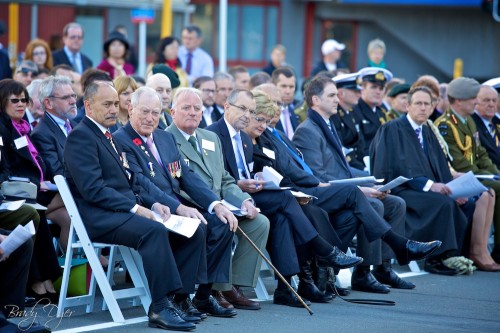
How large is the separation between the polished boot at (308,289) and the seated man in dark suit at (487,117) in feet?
14.7

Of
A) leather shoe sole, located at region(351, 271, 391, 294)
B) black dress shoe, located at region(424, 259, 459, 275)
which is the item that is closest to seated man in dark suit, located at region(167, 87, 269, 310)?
leather shoe sole, located at region(351, 271, 391, 294)

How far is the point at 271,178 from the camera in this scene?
31.3 ft

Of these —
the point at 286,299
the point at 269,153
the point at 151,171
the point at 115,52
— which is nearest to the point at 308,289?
the point at 286,299

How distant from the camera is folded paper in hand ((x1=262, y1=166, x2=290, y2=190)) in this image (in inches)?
369

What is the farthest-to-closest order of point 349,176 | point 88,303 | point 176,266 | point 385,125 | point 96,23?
point 96,23
point 385,125
point 349,176
point 88,303
point 176,266

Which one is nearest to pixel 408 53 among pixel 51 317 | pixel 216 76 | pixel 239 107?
pixel 216 76

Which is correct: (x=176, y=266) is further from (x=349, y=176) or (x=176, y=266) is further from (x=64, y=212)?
(x=349, y=176)

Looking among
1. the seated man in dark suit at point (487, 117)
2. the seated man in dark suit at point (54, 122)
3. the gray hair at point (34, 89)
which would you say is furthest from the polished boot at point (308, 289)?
the seated man in dark suit at point (487, 117)

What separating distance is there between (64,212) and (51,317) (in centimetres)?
116

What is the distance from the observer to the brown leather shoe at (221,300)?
8.73 m

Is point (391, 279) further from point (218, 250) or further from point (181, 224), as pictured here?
point (181, 224)

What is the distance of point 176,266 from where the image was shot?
26.3ft

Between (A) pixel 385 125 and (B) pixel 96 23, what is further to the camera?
(B) pixel 96 23

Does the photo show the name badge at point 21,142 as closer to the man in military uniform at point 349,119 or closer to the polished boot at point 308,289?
the polished boot at point 308,289
